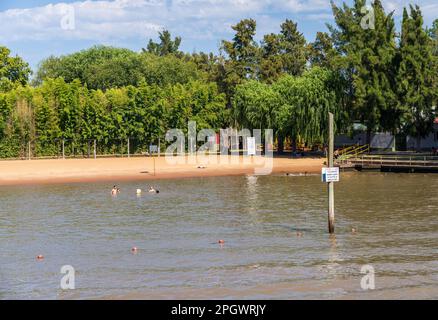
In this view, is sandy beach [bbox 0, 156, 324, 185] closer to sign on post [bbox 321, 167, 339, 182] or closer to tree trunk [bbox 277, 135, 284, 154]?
tree trunk [bbox 277, 135, 284, 154]

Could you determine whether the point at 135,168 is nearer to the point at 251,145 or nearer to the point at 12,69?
the point at 251,145

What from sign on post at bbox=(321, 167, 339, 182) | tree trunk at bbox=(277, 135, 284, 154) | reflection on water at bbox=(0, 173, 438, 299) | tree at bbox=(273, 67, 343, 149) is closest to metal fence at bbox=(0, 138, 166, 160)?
tree trunk at bbox=(277, 135, 284, 154)

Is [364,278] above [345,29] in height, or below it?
below

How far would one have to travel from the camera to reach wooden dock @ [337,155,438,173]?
6919 cm

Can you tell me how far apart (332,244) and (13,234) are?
16010 mm

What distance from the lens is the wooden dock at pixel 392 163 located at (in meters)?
69.2

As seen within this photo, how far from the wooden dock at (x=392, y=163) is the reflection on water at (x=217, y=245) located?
15.9 metres

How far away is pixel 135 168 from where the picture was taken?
74.9 m

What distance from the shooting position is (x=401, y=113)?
78.8 meters

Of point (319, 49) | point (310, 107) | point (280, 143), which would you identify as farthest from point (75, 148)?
point (319, 49)

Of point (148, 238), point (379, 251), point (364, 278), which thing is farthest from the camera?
point (148, 238)
